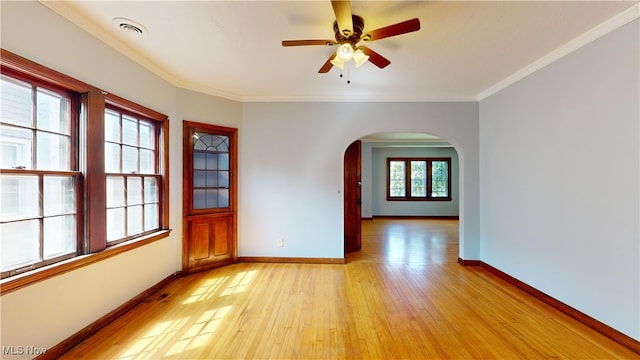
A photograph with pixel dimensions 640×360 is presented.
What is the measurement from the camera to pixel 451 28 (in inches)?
88.2

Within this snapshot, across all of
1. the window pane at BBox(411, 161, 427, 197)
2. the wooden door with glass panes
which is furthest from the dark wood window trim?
the window pane at BBox(411, 161, 427, 197)

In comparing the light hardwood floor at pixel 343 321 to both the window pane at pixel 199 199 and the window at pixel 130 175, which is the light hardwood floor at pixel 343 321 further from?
the window pane at pixel 199 199

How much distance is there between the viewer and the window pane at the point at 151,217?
305 centimetres

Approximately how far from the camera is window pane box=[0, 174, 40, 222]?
1.68m

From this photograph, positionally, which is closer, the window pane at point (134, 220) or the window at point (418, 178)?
the window pane at point (134, 220)

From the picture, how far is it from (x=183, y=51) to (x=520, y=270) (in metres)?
4.66

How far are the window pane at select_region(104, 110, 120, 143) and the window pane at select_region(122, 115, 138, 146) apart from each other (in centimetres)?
8

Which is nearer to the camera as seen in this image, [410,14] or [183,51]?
[410,14]

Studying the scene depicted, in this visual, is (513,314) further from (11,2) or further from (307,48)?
(11,2)

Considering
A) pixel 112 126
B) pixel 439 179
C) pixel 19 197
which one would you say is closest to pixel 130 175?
pixel 112 126

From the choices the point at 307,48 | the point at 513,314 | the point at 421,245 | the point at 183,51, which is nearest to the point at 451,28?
the point at 307,48

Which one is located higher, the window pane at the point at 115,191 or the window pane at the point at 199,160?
the window pane at the point at 199,160

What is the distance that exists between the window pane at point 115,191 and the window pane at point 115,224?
0.07m

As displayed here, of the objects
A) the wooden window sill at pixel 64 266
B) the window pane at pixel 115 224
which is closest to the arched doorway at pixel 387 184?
the wooden window sill at pixel 64 266
